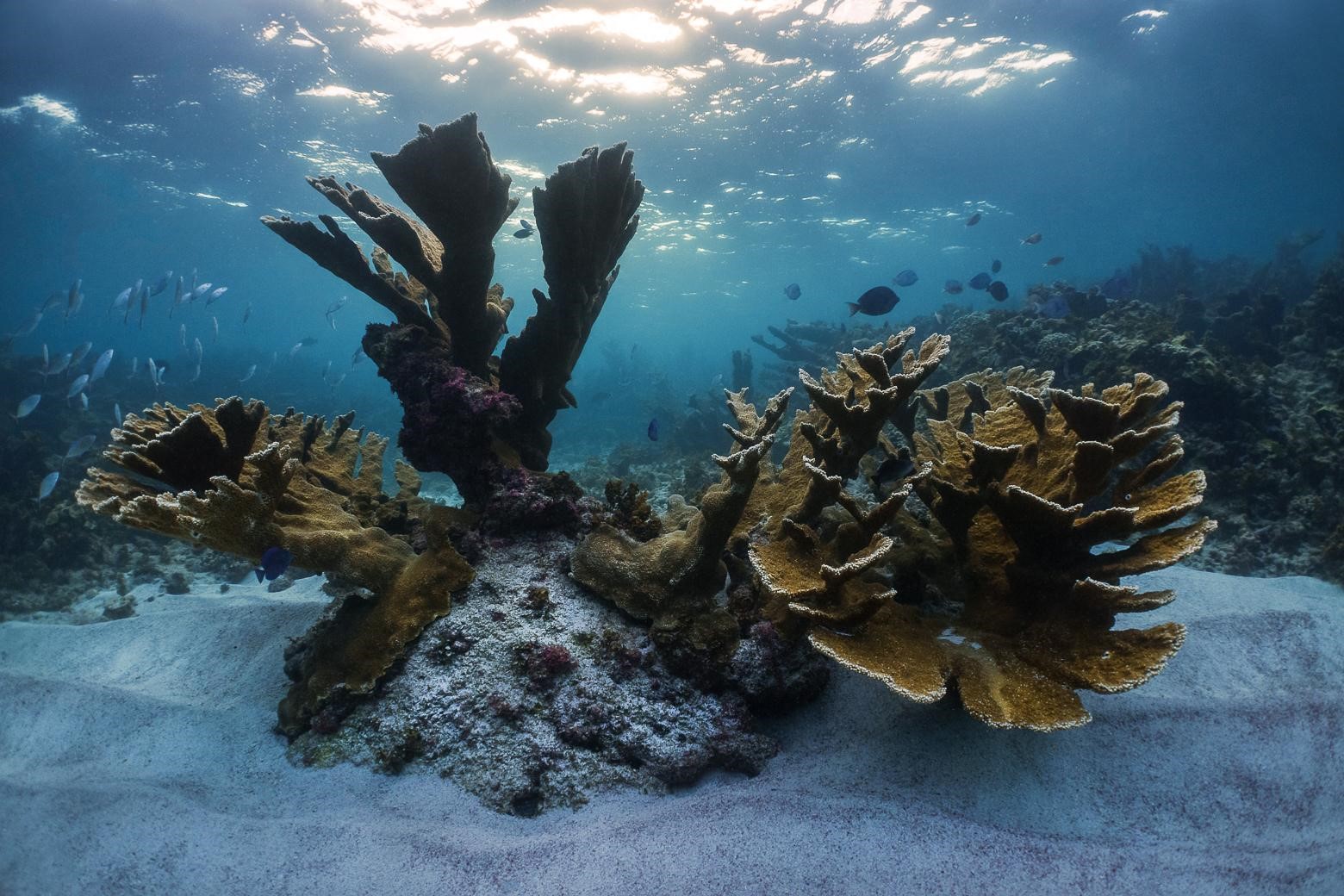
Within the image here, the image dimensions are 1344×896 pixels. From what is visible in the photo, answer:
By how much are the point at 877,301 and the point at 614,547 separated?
6.57m

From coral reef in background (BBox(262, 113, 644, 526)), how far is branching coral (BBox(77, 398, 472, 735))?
0.72 metres

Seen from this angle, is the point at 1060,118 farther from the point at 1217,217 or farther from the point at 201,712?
the point at 1217,217

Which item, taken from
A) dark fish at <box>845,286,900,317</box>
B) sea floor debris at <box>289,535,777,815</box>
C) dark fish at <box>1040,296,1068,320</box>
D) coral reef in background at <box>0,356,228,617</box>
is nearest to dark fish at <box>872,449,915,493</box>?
sea floor debris at <box>289,535,777,815</box>

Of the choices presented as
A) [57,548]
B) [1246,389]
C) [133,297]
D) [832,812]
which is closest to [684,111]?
[133,297]

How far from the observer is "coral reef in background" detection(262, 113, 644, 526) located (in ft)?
13.1

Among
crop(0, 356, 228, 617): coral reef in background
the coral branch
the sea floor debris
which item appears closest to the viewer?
the sea floor debris

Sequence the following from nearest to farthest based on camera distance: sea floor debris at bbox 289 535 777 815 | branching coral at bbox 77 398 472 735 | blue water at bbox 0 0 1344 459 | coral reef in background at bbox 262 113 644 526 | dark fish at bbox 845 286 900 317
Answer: sea floor debris at bbox 289 535 777 815, branching coral at bbox 77 398 472 735, coral reef in background at bbox 262 113 644 526, dark fish at bbox 845 286 900 317, blue water at bbox 0 0 1344 459

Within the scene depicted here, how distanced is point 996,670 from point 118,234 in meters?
56.3

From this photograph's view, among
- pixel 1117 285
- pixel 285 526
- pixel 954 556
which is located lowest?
pixel 954 556

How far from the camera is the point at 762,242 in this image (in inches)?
1581

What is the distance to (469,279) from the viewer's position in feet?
14.5

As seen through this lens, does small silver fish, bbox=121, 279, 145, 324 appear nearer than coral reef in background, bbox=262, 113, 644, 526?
No

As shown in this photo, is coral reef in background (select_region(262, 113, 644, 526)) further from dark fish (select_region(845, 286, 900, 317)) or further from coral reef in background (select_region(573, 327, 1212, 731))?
dark fish (select_region(845, 286, 900, 317))

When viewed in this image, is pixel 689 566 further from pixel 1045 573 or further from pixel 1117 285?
pixel 1117 285
